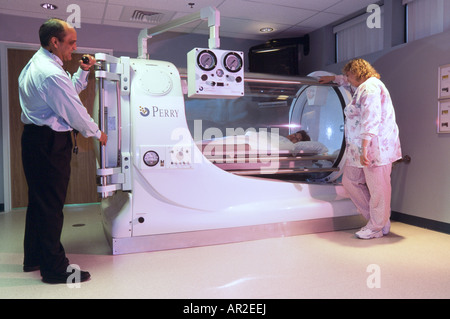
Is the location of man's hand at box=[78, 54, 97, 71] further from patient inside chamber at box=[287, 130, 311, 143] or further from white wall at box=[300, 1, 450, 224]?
white wall at box=[300, 1, 450, 224]

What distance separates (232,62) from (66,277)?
1714mm

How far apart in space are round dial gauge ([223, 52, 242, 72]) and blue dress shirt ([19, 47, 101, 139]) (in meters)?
1.05

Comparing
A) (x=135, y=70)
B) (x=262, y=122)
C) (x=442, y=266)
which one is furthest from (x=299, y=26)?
(x=442, y=266)

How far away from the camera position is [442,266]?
214cm

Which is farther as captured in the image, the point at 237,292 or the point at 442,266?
the point at 442,266

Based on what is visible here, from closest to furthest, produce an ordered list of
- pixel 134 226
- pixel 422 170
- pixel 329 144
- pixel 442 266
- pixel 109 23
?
pixel 442 266 → pixel 134 226 → pixel 422 170 → pixel 329 144 → pixel 109 23

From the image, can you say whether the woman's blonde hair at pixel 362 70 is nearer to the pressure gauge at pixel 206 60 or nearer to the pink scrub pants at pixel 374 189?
the pink scrub pants at pixel 374 189

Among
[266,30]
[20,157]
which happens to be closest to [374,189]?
[266,30]

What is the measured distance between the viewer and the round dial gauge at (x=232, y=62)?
2.55 metres

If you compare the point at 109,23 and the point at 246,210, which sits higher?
the point at 109,23

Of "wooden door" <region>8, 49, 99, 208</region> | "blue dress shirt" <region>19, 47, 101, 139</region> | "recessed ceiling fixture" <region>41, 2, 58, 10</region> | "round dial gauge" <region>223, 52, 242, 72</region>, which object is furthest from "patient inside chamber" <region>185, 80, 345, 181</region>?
"recessed ceiling fixture" <region>41, 2, 58, 10</region>

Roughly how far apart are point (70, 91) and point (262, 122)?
213 centimetres

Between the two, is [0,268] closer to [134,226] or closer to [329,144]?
[134,226]

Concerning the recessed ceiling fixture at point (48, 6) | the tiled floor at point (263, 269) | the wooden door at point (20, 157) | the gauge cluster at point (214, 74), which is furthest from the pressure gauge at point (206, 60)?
the recessed ceiling fixture at point (48, 6)
